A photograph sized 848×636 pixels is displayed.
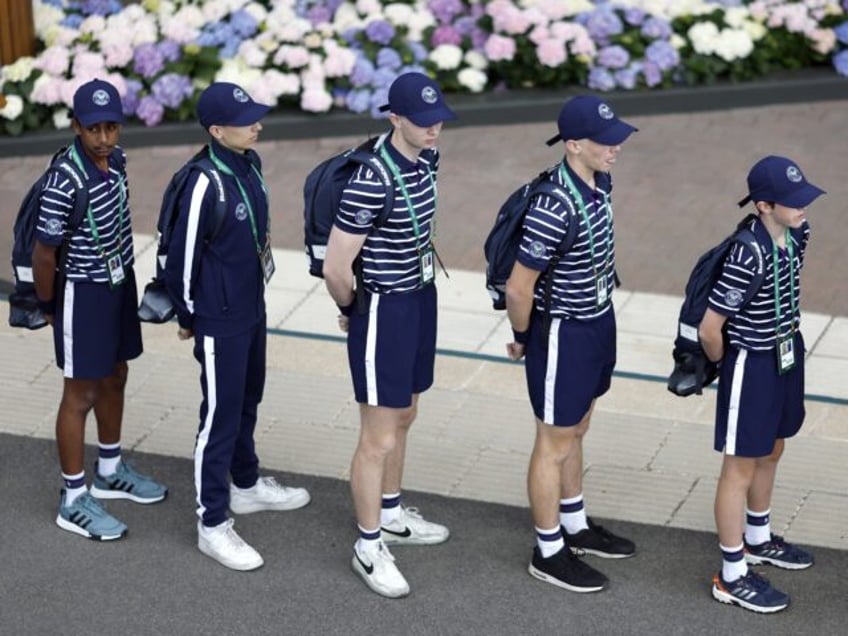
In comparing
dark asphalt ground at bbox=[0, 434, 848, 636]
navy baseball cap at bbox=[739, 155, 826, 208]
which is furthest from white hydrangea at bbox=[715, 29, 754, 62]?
navy baseball cap at bbox=[739, 155, 826, 208]

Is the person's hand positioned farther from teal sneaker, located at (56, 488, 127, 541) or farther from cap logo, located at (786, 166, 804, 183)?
teal sneaker, located at (56, 488, 127, 541)

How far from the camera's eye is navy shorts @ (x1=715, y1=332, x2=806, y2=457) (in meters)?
6.77

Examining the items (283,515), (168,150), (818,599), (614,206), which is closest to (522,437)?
(283,515)

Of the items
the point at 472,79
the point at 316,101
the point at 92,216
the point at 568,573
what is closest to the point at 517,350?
the point at 568,573

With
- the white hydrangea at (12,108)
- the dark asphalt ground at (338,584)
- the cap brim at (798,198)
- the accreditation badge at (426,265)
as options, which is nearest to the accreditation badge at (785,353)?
the cap brim at (798,198)

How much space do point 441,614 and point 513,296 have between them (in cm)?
128

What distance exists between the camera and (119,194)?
729cm

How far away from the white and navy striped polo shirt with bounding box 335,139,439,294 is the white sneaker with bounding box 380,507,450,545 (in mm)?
1138

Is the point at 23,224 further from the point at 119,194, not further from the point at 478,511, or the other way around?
the point at 478,511

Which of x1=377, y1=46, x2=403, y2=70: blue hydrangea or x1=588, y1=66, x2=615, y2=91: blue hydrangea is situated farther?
x1=588, y1=66, x2=615, y2=91: blue hydrangea

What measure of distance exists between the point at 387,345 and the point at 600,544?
4.23 feet

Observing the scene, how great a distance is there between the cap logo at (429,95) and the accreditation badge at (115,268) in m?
1.53

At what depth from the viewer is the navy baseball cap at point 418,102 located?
21.7 ft

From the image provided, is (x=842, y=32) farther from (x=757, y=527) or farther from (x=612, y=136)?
(x=612, y=136)
